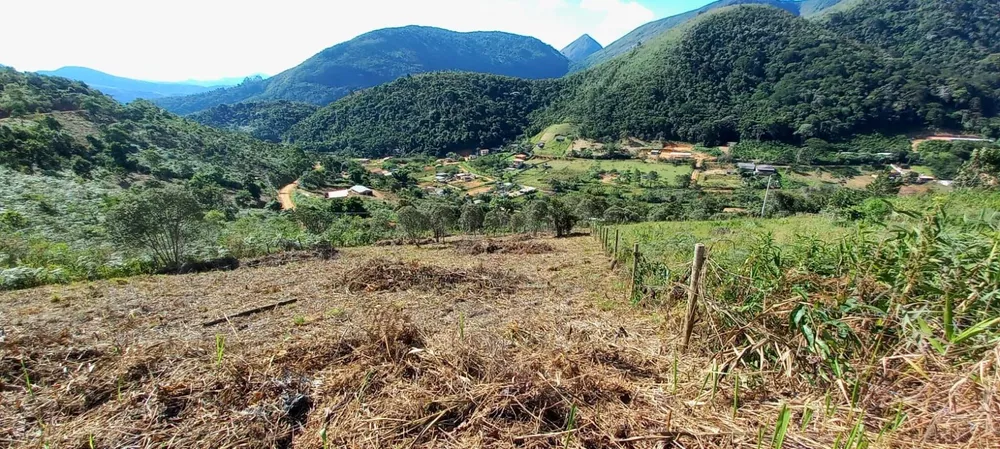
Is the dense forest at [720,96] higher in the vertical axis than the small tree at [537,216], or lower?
higher

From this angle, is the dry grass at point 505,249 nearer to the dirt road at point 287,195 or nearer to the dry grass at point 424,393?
the dry grass at point 424,393

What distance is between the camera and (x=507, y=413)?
112 inches

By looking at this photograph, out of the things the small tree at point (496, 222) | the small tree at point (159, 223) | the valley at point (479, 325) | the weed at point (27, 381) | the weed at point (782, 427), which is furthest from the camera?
the small tree at point (496, 222)

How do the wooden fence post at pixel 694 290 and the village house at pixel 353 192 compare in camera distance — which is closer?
the wooden fence post at pixel 694 290

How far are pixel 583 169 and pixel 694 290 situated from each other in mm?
72557

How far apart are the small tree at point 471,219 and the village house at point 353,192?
3122 cm

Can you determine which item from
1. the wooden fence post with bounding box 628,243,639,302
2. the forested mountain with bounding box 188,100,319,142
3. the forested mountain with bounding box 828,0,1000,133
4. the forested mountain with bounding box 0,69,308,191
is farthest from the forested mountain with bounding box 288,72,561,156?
the wooden fence post with bounding box 628,243,639,302

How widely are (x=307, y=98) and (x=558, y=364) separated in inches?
8683

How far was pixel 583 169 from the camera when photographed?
7388cm

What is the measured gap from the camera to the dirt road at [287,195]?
45.9 meters

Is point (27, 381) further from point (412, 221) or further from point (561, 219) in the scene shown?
point (561, 219)

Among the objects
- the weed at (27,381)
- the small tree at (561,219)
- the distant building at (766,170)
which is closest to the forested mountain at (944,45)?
the distant building at (766,170)

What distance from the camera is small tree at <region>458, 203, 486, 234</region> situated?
95.8 feet

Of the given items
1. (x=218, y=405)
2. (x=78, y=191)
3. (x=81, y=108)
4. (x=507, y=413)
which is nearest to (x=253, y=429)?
(x=218, y=405)
